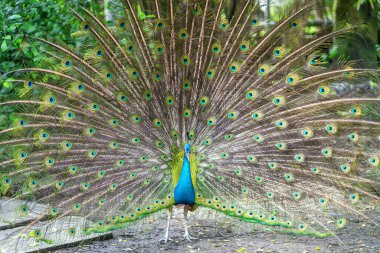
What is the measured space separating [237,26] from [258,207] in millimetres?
1711

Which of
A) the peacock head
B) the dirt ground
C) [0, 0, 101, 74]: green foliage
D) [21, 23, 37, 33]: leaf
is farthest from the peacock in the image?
[21, 23, 37, 33]: leaf


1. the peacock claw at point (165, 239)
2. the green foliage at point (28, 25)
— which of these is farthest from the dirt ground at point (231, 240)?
the green foliage at point (28, 25)

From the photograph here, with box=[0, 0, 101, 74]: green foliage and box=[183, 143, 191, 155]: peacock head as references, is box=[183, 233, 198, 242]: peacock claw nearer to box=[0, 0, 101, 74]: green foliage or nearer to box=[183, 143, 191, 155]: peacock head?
box=[183, 143, 191, 155]: peacock head

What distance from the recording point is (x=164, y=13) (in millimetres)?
5121

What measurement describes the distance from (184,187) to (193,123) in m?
0.62

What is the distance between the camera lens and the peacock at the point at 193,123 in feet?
16.3

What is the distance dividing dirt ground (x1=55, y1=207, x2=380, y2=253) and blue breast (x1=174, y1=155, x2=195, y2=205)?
539 millimetres

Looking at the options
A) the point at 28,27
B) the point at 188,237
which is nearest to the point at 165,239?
the point at 188,237

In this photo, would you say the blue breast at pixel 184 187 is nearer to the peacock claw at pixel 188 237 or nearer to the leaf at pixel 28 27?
the peacock claw at pixel 188 237

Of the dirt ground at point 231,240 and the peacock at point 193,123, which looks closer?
the peacock at point 193,123

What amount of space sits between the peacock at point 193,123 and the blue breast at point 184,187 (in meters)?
0.01

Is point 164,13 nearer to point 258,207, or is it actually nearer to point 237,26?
point 237,26

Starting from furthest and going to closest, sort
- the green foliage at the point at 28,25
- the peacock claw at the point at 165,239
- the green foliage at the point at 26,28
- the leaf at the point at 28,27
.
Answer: the leaf at the point at 28,27, the green foliage at the point at 28,25, the green foliage at the point at 26,28, the peacock claw at the point at 165,239

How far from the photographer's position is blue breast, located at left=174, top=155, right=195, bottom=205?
5047 millimetres
